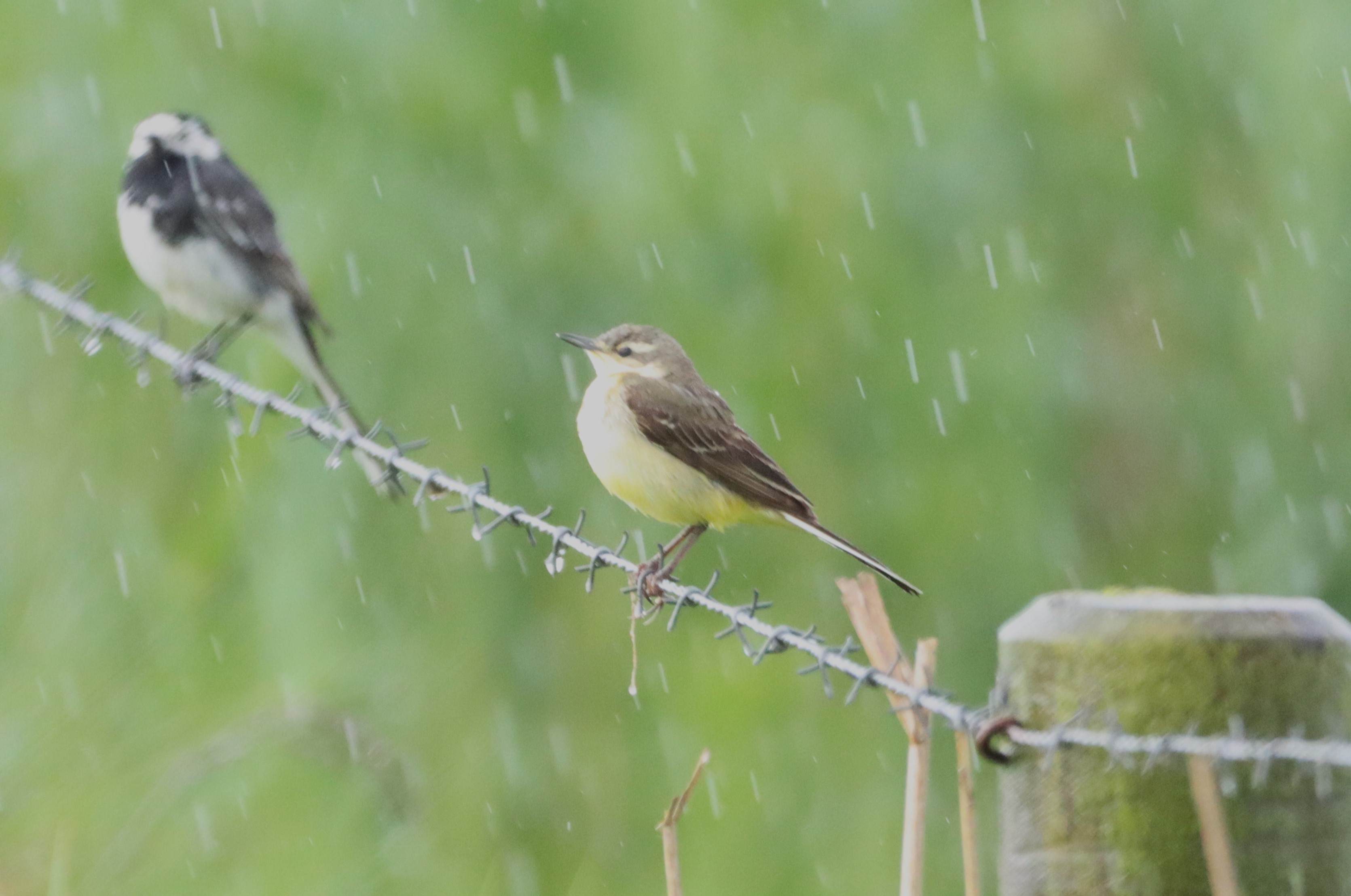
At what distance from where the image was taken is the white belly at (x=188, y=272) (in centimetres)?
591

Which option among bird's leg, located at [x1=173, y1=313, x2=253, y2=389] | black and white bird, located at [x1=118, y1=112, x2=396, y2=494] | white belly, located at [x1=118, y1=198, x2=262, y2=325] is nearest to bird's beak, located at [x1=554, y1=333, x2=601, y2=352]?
black and white bird, located at [x1=118, y1=112, x2=396, y2=494]

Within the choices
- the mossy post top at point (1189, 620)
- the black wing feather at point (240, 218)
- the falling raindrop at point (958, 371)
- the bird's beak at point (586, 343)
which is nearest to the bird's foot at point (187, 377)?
the black wing feather at point (240, 218)

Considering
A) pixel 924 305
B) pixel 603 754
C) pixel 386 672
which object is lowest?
pixel 603 754

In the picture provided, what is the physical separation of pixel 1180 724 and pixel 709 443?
119 inches

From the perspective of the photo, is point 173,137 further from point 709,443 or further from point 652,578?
point 652,578

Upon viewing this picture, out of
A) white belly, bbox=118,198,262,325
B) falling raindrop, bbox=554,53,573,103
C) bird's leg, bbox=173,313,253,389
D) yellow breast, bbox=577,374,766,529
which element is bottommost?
yellow breast, bbox=577,374,766,529

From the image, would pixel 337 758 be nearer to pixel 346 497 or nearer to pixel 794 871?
pixel 346 497

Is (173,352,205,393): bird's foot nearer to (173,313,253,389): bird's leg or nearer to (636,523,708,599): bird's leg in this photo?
(173,313,253,389): bird's leg

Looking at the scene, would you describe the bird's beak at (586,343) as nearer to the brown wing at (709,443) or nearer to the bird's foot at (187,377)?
the brown wing at (709,443)

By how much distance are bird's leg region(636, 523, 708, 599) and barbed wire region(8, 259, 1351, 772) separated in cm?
35

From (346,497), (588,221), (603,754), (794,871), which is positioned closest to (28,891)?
(346,497)

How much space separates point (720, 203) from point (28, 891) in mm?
3274

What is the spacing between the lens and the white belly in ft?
19.4

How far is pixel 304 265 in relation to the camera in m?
5.95
